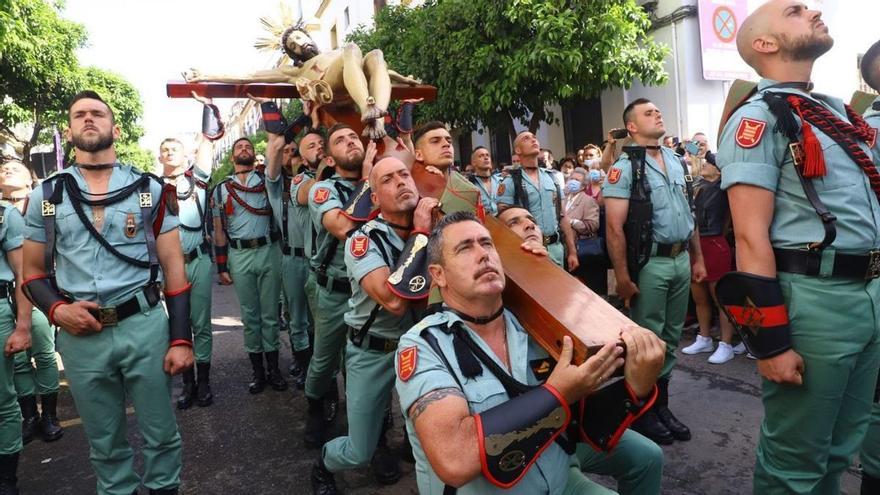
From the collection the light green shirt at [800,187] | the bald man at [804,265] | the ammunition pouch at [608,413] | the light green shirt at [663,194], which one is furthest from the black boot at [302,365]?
the light green shirt at [800,187]

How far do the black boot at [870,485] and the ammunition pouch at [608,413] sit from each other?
4.86ft

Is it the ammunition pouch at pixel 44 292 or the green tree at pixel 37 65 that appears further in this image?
the green tree at pixel 37 65

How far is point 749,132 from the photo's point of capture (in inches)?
84.2

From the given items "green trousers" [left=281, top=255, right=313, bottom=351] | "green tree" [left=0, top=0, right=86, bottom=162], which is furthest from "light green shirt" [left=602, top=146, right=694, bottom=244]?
"green tree" [left=0, top=0, right=86, bottom=162]

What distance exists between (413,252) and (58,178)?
1768 millimetres

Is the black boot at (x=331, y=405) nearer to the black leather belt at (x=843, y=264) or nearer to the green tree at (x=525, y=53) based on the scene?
the black leather belt at (x=843, y=264)

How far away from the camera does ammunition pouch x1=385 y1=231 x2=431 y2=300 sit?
2463mm

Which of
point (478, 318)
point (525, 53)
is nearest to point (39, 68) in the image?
point (525, 53)

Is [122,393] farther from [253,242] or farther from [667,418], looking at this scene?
[667,418]

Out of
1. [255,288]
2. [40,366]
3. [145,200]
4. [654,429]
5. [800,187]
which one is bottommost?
[654,429]

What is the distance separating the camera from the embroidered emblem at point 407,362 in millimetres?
1747

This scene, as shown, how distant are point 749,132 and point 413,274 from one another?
1411 mm

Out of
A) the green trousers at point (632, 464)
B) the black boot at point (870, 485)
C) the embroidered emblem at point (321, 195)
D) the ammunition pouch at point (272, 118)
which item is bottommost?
the black boot at point (870, 485)

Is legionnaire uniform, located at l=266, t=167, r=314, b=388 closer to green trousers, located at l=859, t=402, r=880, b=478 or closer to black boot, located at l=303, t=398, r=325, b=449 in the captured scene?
black boot, located at l=303, t=398, r=325, b=449
